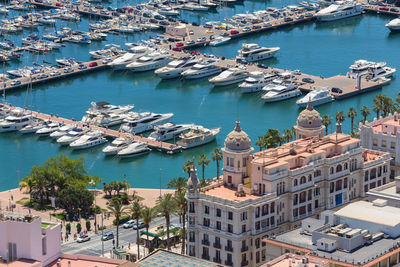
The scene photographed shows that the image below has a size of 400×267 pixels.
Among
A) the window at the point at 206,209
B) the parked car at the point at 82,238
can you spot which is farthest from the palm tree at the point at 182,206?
the parked car at the point at 82,238

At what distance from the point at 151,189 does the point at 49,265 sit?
70.1m

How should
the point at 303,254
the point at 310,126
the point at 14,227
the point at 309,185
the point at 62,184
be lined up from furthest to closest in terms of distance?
1. the point at 62,184
2. the point at 310,126
3. the point at 309,185
4. the point at 303,254
5. the point at 14,227

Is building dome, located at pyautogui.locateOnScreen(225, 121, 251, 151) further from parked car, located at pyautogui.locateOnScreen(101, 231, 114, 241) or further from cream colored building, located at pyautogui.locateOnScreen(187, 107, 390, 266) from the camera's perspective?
parked car, located at pyautogui.locateOnScreen(101, 231, 114, 241)

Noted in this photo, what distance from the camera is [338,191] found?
165 m

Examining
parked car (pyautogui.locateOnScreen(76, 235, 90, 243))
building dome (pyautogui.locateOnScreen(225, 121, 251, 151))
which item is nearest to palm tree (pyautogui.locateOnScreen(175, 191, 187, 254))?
building dome (pyautogui.locateOnScreen(225, 121, 251, 151))

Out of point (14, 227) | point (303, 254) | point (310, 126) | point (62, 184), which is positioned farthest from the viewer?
point (62, 184)

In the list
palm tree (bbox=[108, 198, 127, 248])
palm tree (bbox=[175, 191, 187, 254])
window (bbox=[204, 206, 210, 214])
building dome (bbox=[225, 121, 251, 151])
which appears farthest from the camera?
palm tree (bbox=[108, 198, 127, 248])

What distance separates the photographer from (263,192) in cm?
15512

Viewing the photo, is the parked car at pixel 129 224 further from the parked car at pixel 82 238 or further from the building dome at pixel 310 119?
the building dome at pixel 310 119

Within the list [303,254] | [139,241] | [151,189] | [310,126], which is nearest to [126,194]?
[151,189]

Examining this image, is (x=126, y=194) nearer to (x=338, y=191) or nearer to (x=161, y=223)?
(x=161, y=223)

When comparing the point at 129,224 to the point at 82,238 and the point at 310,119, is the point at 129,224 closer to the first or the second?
the point at 82,238

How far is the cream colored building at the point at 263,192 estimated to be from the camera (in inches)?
5984

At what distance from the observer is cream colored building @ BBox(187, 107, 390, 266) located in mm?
152000
